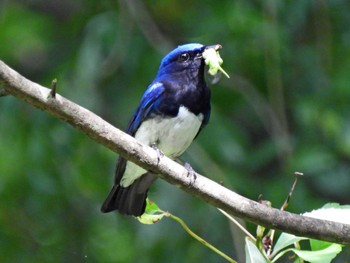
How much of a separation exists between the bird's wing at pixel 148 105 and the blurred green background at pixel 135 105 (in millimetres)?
1094

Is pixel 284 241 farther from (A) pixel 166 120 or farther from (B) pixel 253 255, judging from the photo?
(A) pixel 166 120

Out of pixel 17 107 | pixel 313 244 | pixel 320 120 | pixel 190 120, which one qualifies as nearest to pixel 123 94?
pixel 17 107

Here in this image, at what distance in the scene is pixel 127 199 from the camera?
5.07m

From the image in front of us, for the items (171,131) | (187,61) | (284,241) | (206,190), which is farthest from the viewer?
(187,61)

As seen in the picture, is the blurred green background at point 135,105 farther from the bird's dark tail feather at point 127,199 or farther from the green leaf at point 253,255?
the green leaf at point 253,255

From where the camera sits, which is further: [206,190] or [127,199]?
[127,199]

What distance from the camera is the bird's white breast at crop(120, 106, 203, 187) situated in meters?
4.94

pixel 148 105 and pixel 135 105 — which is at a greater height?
pixel 135 105

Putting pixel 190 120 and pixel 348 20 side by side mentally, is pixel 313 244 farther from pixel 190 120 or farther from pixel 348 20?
pixel 348 20

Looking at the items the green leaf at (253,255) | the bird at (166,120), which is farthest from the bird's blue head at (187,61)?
the green leaf at (253,255)

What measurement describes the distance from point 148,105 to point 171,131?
202 millimetres

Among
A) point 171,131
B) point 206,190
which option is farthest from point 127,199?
point 206,190

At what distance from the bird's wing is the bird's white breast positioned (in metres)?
0.04

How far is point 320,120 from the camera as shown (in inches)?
268
